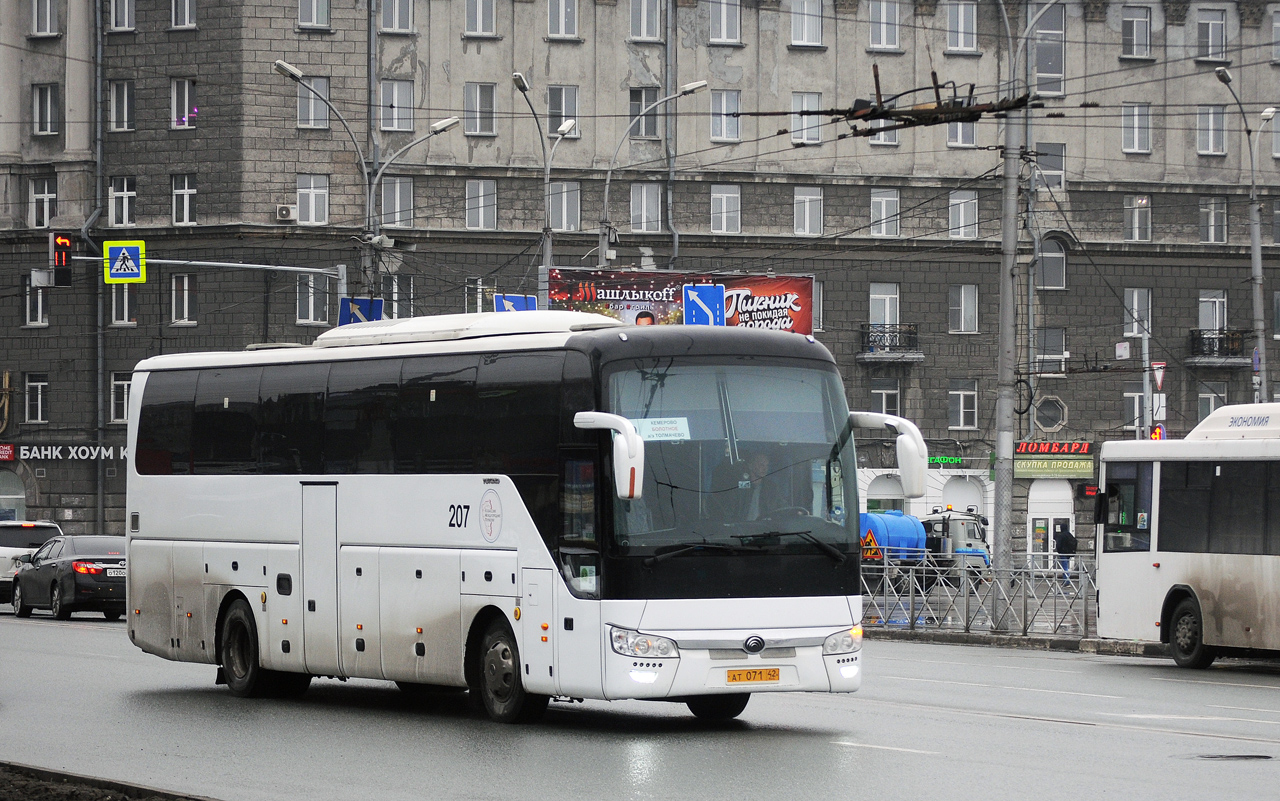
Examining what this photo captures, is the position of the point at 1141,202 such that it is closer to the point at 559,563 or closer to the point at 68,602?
the point at 68,602

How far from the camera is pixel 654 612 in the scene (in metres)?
13.0

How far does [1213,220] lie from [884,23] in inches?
473

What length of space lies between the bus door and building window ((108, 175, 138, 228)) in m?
40.5

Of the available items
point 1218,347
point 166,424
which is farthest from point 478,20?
point 166,424

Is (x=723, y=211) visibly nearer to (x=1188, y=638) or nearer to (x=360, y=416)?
(x=1188, y=638)

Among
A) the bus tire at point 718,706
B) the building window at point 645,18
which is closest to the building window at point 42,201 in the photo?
the building window at point 645,18

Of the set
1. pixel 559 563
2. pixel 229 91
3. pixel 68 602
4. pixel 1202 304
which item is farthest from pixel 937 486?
pixel 559 563

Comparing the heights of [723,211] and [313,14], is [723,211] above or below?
below

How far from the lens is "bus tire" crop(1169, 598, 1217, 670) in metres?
22.3

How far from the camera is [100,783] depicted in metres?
10.1

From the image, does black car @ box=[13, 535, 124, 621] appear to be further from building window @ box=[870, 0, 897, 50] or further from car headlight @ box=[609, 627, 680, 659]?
building window @ box=[870, 0, 897, 50]

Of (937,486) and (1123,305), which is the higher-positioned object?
(1123,305)

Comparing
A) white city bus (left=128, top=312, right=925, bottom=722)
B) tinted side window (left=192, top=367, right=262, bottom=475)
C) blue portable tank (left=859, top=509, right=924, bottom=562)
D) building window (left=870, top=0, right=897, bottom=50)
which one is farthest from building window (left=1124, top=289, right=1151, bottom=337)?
white city bus (left=128, top=312, right=925, bottom=722)

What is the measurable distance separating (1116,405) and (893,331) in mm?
7416
